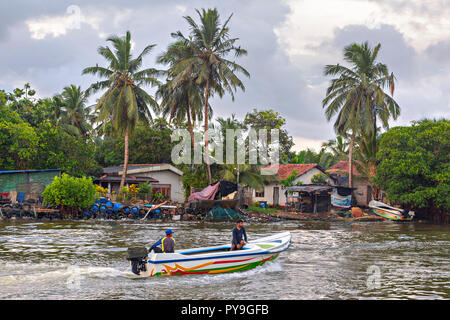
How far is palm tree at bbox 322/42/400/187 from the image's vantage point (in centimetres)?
3666

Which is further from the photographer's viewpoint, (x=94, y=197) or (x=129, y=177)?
(x=129, y=177)

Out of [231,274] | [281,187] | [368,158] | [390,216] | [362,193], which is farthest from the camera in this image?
[362,193]

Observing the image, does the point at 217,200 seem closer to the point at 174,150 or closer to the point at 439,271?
the point at 174,150

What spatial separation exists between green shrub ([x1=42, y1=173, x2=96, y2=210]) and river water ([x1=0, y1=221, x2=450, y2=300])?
5.73 meters

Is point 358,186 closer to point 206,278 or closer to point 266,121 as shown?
point 266,121

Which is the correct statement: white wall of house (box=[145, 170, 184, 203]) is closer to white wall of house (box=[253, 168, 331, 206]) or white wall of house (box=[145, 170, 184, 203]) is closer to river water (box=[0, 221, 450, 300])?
white wall of house (box=[253, 168, 331, 206])

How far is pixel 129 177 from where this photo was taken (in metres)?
37.3

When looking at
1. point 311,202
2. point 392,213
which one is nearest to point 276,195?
point 311,202

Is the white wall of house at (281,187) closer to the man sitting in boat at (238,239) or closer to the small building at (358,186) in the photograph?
the small building at (358,186)

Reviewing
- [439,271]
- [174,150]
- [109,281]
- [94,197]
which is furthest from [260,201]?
[109,281]

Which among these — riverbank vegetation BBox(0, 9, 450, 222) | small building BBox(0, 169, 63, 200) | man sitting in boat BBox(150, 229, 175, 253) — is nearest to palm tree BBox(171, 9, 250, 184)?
riverbank vegetation BBox(0, 9, 450, 222)

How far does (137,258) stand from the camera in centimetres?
1136

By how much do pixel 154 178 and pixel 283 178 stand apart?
37.3 ft

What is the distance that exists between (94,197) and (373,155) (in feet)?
74.7
